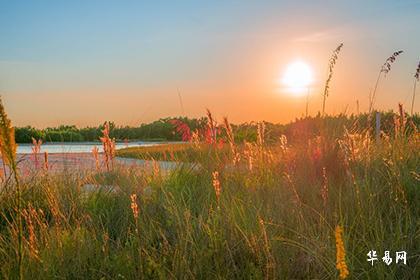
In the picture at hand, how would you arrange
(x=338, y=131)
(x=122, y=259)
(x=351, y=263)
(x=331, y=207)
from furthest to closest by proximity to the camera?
(x=338, y=131) < (x=331, y=207) < (x=122, y=259) < (x=351, y=263)

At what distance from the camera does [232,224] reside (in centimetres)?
346

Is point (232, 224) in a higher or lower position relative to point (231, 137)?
lower

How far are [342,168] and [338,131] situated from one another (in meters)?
1.81

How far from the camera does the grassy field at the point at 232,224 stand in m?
3.05

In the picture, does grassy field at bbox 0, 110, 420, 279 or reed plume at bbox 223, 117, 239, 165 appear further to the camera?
reed plume at bbox 223, 117, 239, 165

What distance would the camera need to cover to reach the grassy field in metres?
3.05

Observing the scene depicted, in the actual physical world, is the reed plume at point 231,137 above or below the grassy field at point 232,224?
above

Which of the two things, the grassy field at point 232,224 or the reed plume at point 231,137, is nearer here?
the grassy field at point 232,224

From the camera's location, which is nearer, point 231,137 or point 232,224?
point 232,224

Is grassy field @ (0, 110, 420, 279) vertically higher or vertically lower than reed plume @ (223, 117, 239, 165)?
lower

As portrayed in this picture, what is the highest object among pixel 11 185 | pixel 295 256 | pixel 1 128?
pixel 1 128

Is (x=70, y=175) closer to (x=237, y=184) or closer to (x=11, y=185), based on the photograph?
(x=11, y=185)

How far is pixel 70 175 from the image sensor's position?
605 cm

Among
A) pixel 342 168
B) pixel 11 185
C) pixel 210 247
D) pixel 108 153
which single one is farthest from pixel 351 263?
Result: pixel 11 185
